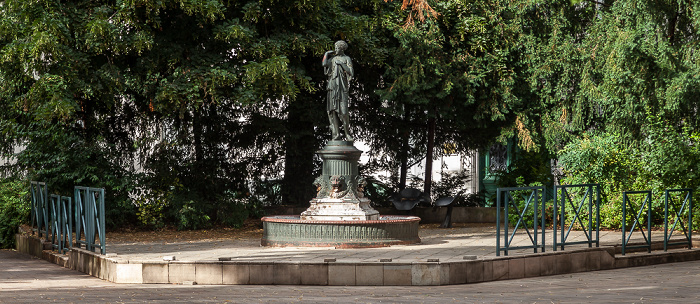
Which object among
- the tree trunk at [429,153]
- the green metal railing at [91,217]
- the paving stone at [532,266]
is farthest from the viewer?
the tree trunk at [429,153]

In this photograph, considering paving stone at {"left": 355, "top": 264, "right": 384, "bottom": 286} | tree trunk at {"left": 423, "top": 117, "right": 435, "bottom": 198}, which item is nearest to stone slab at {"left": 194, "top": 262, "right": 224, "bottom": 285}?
paving stone at {"left": 355, "top": 264, "right": 384, "bottom": 286}

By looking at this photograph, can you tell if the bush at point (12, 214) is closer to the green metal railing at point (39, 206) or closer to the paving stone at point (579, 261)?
the green metal railing at point (39, 206)

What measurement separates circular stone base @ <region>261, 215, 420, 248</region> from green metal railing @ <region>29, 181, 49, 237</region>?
392 centimetres

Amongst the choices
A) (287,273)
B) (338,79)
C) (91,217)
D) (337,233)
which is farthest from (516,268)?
(91,217)

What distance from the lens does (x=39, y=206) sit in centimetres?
1465

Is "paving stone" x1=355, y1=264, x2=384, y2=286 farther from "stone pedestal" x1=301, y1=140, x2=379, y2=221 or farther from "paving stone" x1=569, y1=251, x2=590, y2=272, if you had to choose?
"stone pedestal" x1=301, y1=140, x2=379, y2=221

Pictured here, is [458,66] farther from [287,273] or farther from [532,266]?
[287,273]

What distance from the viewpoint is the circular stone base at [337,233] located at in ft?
42.5

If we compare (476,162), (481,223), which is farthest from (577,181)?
(476,162)

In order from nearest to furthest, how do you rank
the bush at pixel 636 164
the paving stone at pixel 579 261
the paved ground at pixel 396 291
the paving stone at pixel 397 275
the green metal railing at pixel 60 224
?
the paved ground at pixel 396 291, the paving stone at pixel 397 275, the paving stone at pixel 579 261, the green metal railing at pixel 60 224, the bush at pixel 636 164

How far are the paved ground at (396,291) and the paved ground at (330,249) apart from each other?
28.5 inches

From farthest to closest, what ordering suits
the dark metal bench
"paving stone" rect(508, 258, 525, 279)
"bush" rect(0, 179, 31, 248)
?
the dark metal bench < "bush" rect(0, 179, 31, 248) < "paving stone" rect(508, 258, 525, 279)

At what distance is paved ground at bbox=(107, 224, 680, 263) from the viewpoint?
11.2 m

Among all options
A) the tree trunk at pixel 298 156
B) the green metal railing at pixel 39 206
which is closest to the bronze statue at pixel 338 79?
the tree trunk at pixel 298 156
